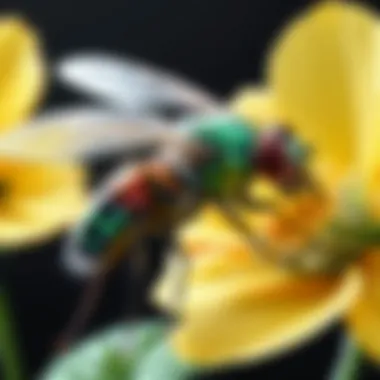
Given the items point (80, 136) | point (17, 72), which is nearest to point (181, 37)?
point (17, 72)

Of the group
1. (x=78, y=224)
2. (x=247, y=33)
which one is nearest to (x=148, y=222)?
(x=78, y=224)

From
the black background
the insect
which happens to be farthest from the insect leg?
the black background

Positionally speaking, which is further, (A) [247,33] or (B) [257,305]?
(A) [247,33]

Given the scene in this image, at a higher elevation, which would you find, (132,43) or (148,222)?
(132,43)

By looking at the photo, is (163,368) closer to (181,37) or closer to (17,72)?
(17,72)

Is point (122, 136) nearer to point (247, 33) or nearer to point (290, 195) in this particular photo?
point (290, 195)

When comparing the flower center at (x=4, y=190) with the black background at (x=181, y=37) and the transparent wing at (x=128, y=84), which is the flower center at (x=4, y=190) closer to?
the transparent wing at (x=128, y=84)
